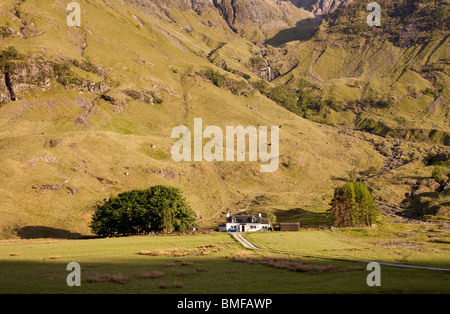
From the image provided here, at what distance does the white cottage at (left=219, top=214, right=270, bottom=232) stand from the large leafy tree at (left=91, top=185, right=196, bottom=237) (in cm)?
1581

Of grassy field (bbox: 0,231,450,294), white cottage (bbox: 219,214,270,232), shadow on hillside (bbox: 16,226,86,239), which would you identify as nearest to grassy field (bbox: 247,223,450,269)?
grassy field (bbox: 0,231,450,294)

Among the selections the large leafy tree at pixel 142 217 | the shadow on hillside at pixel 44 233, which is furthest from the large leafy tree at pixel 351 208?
the shadow on hillside at pixel 44 233

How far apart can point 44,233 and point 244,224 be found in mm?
60684

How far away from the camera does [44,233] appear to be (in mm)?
98688

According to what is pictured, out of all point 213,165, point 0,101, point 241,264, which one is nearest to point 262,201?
point 213,165

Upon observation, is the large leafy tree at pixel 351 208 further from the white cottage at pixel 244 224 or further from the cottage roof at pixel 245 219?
the cottage roof at pixel 245 219

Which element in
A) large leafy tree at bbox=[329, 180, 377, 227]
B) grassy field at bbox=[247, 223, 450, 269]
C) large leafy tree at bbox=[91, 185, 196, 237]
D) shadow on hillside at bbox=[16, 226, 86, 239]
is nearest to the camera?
grassy field at bbox=[247, 223, 450, 269]

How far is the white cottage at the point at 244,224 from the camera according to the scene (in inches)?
4370

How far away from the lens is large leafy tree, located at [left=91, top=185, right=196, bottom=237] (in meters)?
94.9

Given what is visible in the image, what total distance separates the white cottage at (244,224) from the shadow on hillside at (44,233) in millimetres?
44753

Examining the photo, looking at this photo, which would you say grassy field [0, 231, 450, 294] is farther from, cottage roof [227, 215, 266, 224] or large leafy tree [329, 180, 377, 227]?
cottage roof [227, 215, 266, 224]
